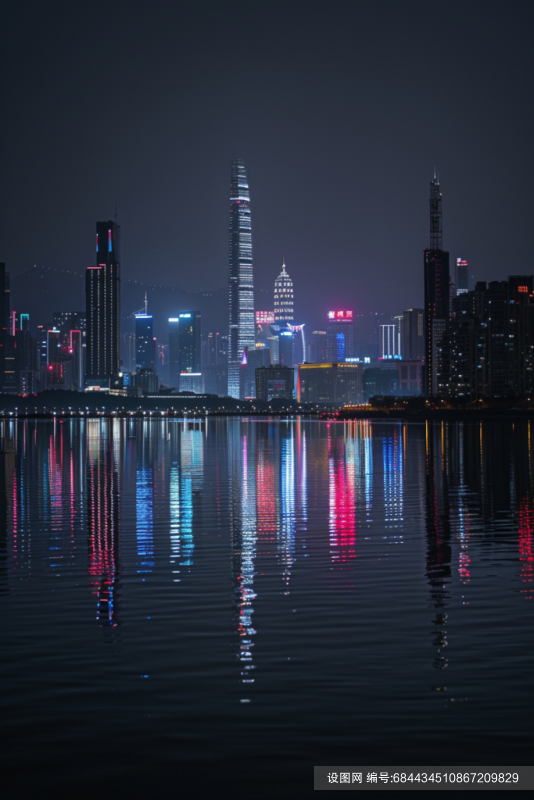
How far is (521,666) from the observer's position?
12.5m

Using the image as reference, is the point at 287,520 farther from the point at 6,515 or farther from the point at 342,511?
the point at 6,515

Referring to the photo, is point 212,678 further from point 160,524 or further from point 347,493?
point 347,493

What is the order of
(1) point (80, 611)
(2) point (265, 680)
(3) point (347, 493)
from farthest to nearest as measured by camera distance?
1. (3) point (347, 493)
2. (1) point (80, 611)
3. (2) point (265, 680)

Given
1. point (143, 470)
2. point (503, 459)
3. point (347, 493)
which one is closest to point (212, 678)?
point (347, 493)

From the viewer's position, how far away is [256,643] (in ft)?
45.8

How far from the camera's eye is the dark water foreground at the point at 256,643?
373 inches

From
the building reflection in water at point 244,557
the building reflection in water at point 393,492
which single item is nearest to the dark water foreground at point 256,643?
the building reflection in water at point 244,557

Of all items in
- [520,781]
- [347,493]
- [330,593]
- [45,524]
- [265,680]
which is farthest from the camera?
[347,493]

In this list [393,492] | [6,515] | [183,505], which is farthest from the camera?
[393,492]

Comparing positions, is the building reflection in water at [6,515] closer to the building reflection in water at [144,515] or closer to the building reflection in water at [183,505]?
the building reflection in water at [144,515]

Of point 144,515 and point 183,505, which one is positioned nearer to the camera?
point 144,515

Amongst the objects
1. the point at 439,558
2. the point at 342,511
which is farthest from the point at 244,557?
the point at 342,511

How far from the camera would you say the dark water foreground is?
9484 millimetres

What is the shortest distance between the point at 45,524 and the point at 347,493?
48.6ft
